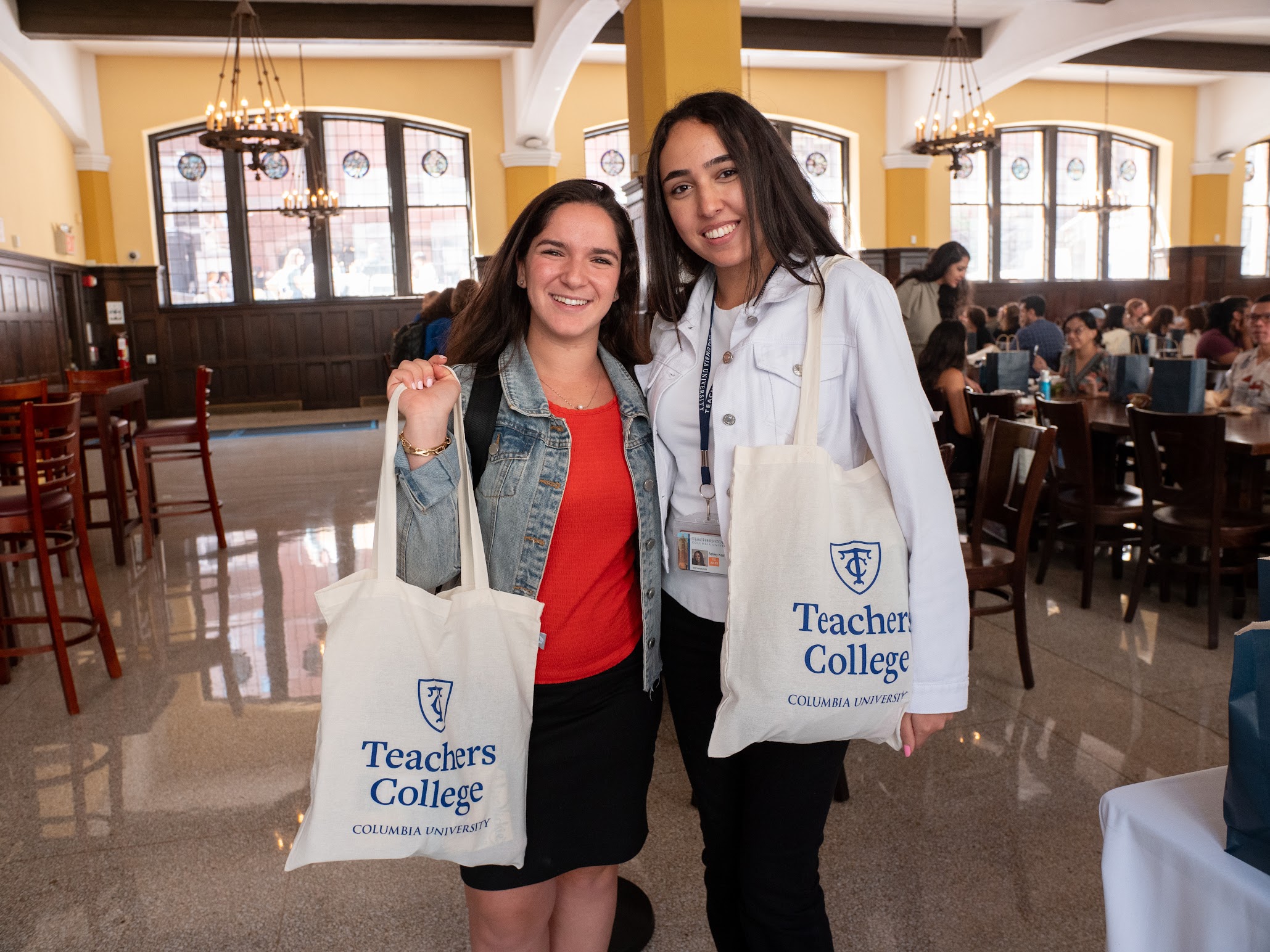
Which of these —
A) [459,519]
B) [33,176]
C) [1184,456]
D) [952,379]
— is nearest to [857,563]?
[459,519]

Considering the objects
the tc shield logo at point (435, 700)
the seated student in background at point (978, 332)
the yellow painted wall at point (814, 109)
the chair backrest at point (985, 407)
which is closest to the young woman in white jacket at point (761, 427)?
the tc shield logo at point (435, 700)

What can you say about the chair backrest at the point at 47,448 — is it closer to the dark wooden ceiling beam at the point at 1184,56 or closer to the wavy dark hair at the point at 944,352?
the wavy dark hair at the point at 944,352

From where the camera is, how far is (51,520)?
3184mm

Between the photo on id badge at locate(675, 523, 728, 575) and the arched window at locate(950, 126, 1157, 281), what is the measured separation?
48.2 feet

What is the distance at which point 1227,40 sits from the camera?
12211 mm

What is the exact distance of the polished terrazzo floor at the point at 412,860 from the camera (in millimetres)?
1939

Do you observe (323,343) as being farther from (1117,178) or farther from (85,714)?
(1117,178)

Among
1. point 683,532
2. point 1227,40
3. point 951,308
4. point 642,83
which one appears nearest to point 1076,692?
point 683,532

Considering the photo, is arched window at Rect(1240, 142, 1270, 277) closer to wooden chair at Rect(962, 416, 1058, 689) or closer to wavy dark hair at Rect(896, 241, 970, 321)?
wavy dark hair at Rect(896, 241, 970, 321)

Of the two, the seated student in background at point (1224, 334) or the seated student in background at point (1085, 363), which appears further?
the seated student in background at point (1224, 334)

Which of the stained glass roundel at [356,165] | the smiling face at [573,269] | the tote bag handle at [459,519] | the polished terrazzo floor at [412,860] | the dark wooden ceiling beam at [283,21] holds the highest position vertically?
the dark wooden ceiling beam at [283,21]

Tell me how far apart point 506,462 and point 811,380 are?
1.45ft

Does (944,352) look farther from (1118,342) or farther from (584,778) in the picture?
(1118,342)

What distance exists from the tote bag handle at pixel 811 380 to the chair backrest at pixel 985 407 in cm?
316
